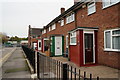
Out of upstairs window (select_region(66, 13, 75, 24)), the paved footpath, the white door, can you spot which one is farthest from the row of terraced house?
the white door

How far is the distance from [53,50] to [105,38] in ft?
23.6

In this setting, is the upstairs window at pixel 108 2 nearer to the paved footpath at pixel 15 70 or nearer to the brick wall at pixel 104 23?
the brick wall at pixel 104 23

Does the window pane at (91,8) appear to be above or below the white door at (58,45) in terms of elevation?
above

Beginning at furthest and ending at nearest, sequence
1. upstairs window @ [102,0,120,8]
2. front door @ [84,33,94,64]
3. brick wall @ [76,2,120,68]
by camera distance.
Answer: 1. front door @ [84,33,94,64]
2. upstairs window @ [102,0,120,8]
3. brick wall @ [76,2,120,68]

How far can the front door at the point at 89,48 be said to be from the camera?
795 cm

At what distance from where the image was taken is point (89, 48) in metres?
8.05

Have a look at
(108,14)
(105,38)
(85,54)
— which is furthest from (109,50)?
(108,14)

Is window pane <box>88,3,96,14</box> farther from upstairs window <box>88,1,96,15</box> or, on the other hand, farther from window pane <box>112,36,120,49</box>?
window pane <box>112,36,120,49</box>

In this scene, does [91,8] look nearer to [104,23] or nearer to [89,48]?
[104,23]

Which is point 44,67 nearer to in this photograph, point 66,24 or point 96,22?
point 96,22

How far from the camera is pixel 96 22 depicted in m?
8.65

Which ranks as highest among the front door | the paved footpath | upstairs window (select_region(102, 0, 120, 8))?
upstairs window (select_region(102, 0, 120, 8))

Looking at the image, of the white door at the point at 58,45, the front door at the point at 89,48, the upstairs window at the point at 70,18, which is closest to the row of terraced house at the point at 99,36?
the front door at the point at 89,48

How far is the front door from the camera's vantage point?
313 inches
